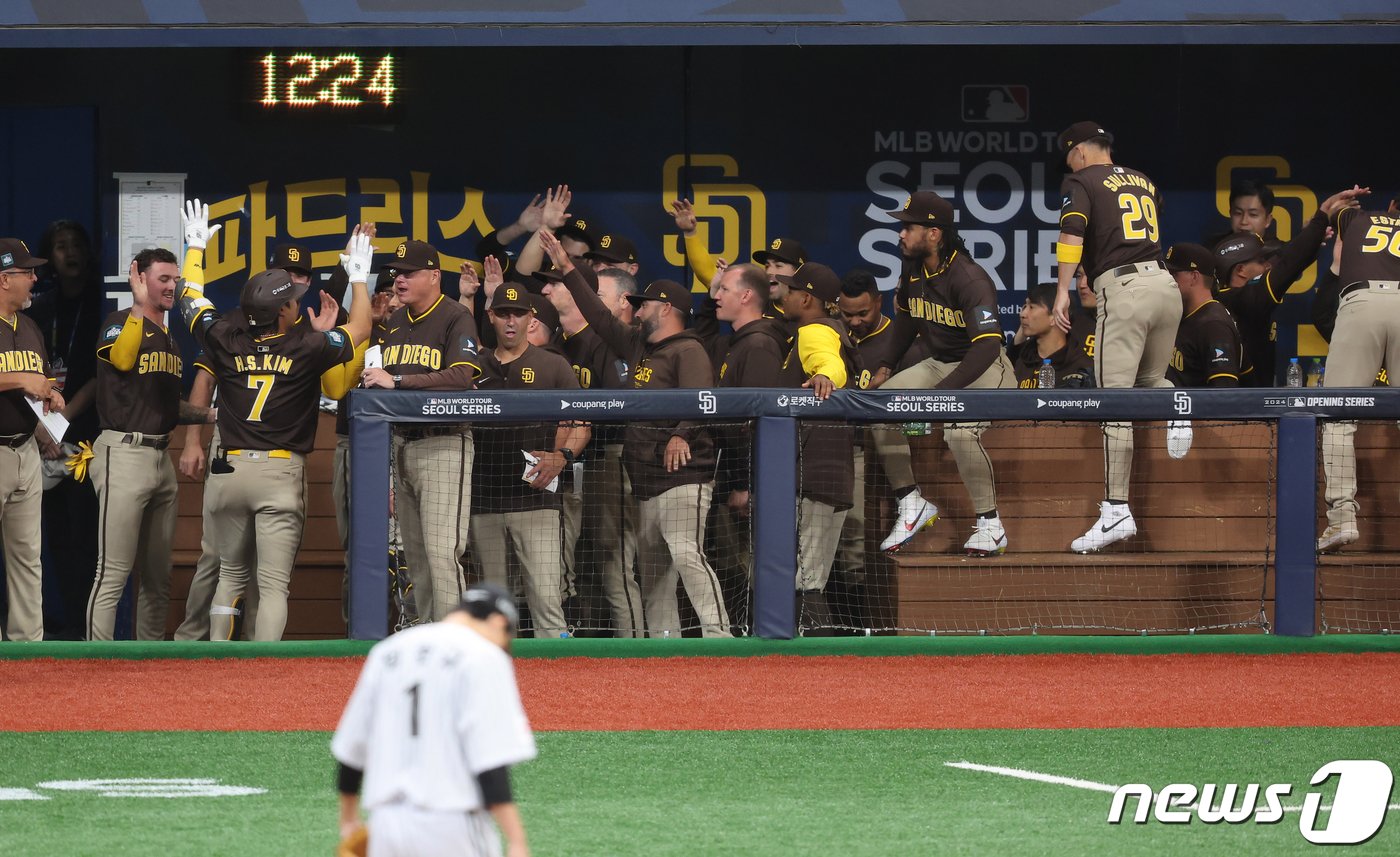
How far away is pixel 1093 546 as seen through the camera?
9.06 metres

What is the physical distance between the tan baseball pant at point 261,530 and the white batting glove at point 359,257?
92 centimetres

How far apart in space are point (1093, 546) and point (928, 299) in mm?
1468

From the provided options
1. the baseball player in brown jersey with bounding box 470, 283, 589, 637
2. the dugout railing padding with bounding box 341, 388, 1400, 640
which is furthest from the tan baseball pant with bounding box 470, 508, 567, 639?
the dugout railing padding with bounding box 341, 388, 1400, 640

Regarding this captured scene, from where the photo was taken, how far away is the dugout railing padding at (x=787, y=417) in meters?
8.77

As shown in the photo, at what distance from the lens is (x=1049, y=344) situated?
10172 millimetres

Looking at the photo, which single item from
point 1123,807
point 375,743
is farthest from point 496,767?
point 1123,807

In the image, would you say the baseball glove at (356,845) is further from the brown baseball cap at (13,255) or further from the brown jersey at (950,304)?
the brown baseball cap at (13,255)

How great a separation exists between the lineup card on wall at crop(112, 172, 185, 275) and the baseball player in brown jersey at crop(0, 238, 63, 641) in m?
1.99

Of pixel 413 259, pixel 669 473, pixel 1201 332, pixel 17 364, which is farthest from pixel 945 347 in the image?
pixel 17 364

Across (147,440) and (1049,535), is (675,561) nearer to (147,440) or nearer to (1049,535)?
(1049,535)

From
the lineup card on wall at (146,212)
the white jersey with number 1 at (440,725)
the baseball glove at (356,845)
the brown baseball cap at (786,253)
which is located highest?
the lineup card on wall at (146,212)

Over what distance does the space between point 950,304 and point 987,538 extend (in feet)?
3.89

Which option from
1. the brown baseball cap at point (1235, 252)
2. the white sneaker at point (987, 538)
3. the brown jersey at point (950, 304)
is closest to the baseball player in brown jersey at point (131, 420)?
the brown jersey at point (950, 304)

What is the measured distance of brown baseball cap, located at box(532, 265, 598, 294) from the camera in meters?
9.55
